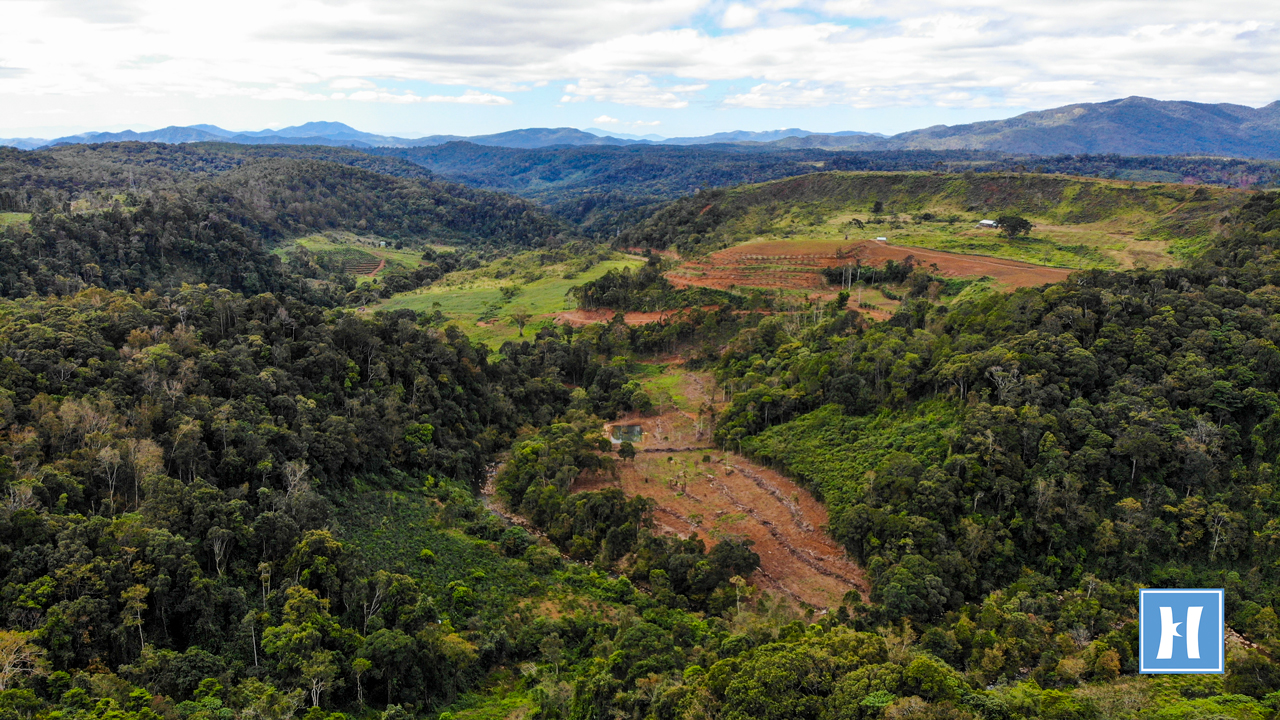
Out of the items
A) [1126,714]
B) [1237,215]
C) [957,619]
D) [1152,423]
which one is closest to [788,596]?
[957,619]

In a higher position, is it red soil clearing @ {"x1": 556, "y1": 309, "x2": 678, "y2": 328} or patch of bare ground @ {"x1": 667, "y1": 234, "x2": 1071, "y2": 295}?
patch of bare ground @ {"x1": 667, "y1": 234, "x2": 1071, "y2": 295}

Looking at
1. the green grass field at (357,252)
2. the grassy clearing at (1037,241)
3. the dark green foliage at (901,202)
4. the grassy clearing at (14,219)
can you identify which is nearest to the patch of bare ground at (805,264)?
the grassy clearing at (1037,241)

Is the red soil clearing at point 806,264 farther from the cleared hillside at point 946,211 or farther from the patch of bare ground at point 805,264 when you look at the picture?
the cleared hillside at point 946,211

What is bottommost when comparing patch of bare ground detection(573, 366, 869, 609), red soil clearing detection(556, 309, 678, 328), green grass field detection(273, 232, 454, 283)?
patch of bare ground detection(573, 366, 869, 609)

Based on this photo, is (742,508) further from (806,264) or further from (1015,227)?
(1015,227)

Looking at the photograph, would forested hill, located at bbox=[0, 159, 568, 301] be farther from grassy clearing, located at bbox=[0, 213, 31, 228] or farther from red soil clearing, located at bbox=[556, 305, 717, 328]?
red soil clearing, located at bbox=[556, 305, 717, 328]

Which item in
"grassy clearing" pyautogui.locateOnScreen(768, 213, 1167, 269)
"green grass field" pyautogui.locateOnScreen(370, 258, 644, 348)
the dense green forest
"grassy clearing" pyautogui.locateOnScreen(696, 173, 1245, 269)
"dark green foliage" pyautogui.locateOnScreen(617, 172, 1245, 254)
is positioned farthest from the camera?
"dark green foliage" pyautogui.locateOnScreen(617, 172, 1245, 254)

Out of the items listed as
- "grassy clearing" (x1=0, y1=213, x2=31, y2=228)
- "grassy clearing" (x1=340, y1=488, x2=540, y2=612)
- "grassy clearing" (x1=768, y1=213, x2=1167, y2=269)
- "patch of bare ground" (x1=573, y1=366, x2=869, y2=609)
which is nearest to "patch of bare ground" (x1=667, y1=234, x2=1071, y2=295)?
"grassy clearing" (x1=768, y1=213, x2=1167, y2=269)
